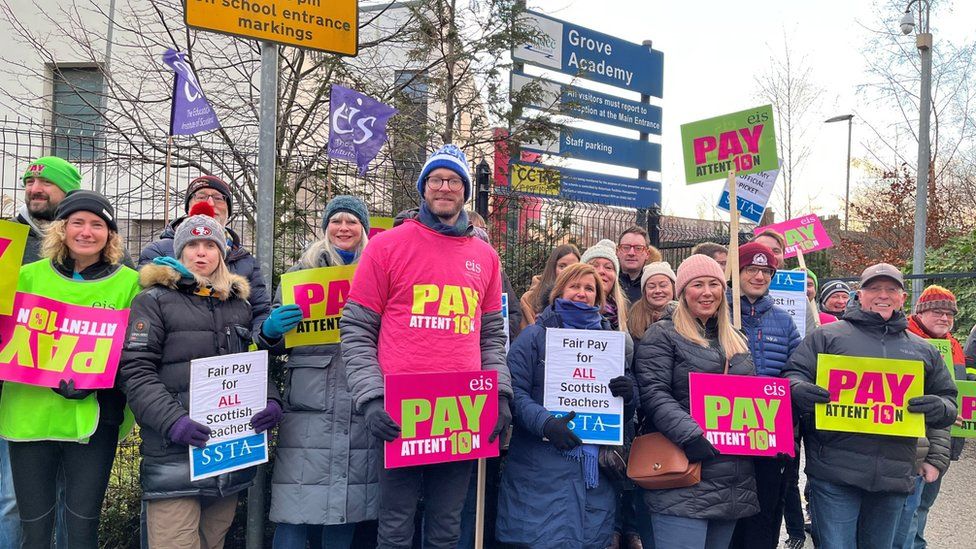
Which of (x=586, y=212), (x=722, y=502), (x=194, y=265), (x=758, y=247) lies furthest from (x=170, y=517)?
(x=586, y=212)

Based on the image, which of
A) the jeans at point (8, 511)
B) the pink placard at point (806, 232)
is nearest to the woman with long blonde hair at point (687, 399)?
the jeans at point (8, 511)

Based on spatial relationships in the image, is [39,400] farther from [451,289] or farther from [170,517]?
[451,289]

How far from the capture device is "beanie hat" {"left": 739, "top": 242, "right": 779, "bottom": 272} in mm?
4637

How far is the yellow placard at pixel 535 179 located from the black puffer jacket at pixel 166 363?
21.2 feet

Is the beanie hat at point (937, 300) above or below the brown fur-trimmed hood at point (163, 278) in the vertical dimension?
below

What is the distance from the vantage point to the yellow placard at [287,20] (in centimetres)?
384

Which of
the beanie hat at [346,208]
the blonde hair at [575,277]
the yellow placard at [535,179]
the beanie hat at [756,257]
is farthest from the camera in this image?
the yellow placard at [535,179]

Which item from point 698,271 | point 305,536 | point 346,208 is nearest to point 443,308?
point 346,208

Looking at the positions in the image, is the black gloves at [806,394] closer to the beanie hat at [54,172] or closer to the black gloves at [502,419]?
the black gloves at [502,419]

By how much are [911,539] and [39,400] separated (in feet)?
16.9

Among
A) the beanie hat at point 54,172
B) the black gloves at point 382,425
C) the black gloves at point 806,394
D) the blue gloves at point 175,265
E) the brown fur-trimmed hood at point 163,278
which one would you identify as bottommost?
the black gloves at point 382,425

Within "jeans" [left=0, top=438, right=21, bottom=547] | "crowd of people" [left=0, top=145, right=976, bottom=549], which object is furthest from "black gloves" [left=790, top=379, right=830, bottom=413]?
"jeans" [left=0, top=438, right=21, bottom=547]

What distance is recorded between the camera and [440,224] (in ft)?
12.2

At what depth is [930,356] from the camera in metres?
4.12
